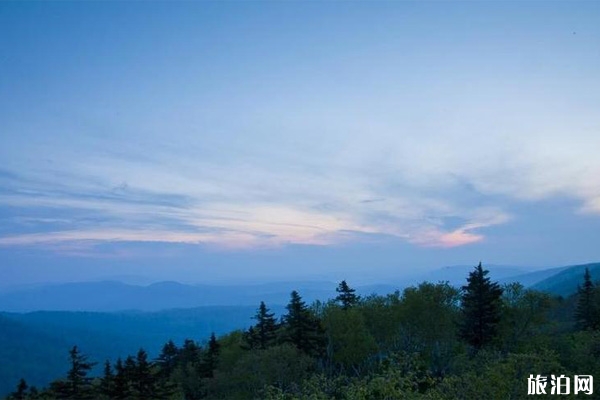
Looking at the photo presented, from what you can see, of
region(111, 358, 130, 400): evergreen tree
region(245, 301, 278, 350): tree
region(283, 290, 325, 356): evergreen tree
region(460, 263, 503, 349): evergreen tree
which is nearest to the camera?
region(111, 358, 130, 400): evergreen tree

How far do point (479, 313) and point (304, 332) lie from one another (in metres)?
18.2

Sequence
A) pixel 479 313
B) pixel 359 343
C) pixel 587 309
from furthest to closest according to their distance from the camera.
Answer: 1. pixel 587 309
2. pixel 359 343
3. pixel 479 313

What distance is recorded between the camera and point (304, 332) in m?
52.2

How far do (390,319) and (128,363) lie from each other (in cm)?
2942

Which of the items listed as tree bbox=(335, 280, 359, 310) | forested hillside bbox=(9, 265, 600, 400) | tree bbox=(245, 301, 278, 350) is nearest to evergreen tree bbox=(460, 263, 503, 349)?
forested hillside bbox=(9, 265, 600, 400)

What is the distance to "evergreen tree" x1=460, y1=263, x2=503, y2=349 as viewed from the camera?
51.3 m

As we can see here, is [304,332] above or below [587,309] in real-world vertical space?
below

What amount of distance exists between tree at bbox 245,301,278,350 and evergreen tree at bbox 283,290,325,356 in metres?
3.76

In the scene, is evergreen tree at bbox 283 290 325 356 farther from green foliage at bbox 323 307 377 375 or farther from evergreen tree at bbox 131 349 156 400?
evergreen tree at bbox 131 349 156 400

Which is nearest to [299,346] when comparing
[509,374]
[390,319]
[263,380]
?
[263,380]

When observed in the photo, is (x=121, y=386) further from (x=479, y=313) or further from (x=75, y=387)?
(x=479, y=313)

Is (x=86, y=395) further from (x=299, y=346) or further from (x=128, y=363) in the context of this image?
(x=299, y=346)

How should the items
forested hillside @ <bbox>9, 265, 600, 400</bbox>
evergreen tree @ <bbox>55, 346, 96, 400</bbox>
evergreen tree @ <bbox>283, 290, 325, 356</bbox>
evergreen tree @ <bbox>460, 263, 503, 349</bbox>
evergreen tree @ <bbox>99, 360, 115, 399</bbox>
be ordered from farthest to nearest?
evergreen tree @ <bbox>283, 290, 325, 356</bbox>
evergreen tree @ <bbox>460, 263, 503, 349</bbox>
evergreen tree @ <bbox>55, 346, 96, 400</bbox>
evergreen tree @ <bbox>99, 360, 115, 399</bbox>
forested hillside @ <bbox>9, 265, 600, 400</bbox>

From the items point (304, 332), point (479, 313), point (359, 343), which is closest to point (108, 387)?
point (304, 332)
